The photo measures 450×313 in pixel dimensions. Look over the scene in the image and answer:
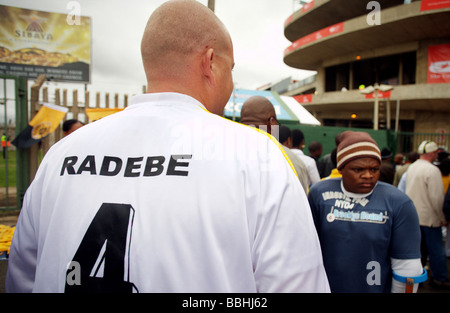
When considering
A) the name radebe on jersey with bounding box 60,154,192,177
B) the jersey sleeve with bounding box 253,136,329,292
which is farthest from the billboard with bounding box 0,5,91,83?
the jersey sleeve with bounding box 253,136,329,292

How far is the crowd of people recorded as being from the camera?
80cm

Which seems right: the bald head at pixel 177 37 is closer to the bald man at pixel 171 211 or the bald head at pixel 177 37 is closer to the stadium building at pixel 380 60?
the bald man at pixel 171 211

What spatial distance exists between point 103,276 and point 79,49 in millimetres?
13263

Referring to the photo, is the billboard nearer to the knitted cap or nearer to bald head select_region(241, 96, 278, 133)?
bald head select_region(241, 96, 278, 133)

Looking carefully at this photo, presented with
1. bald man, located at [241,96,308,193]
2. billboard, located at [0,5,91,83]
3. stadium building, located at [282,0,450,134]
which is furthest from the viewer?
stadium building, located at [282,0,450,134]

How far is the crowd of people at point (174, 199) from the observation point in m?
0.80

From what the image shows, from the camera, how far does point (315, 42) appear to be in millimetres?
23172

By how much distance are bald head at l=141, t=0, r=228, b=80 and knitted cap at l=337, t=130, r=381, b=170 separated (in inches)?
59.3

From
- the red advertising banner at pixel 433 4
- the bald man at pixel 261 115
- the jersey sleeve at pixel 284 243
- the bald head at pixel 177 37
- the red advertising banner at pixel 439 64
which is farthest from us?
the red advertising banner at pixel 439 64

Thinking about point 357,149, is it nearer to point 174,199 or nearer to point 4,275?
point 174,199

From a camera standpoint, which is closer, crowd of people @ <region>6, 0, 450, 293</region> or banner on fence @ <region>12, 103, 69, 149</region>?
crowd of people @ <region>6, 0, 450, 293</region>

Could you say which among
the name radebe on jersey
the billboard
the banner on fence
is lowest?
the name radebe on jersey

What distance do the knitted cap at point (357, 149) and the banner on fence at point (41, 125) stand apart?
187 inches

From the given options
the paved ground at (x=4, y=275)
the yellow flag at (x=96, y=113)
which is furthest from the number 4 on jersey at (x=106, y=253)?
the yellow flag at (x=96, y=113)
